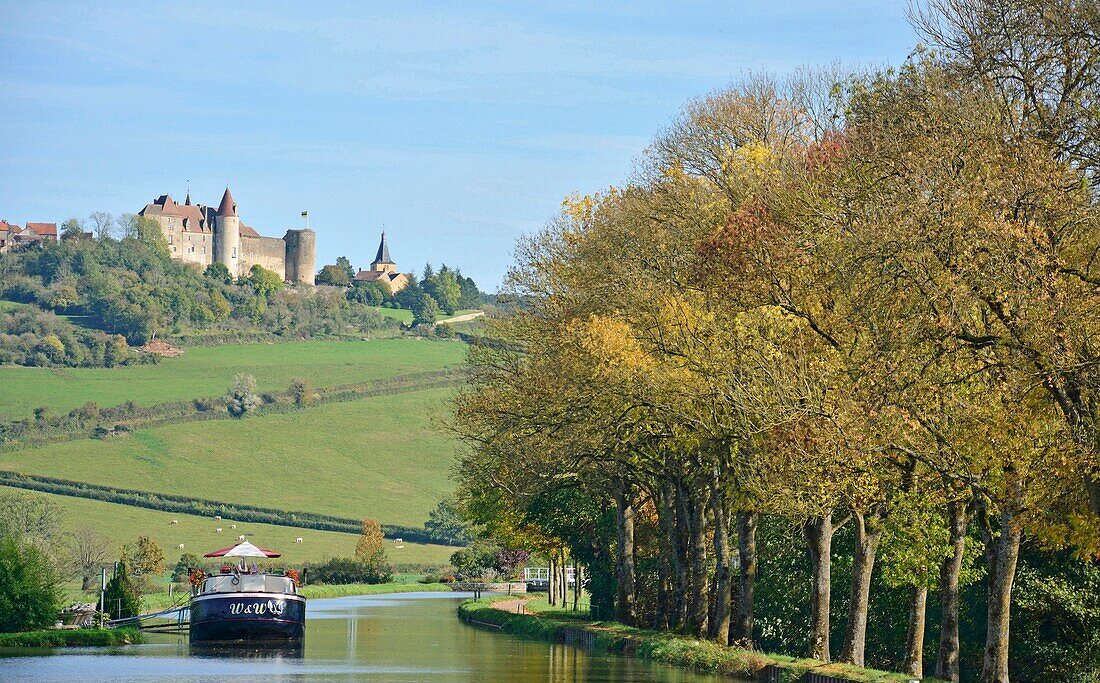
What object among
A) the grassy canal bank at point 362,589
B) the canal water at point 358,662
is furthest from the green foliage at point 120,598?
the grassy canal bank at point 362,589

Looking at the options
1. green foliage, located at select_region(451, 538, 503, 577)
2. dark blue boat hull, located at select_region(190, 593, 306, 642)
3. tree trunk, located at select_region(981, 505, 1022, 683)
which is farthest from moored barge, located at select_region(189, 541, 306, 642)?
green foliage, located at select_region(451, 538, 503, 577)

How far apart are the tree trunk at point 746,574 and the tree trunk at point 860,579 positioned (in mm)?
5068

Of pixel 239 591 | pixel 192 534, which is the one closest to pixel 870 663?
pixel 239 591

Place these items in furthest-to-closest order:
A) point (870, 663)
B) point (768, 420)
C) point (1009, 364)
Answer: point (870, 663) < point (768, 420) < point (1009, 364)

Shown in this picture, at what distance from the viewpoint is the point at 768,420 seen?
97.6 feet

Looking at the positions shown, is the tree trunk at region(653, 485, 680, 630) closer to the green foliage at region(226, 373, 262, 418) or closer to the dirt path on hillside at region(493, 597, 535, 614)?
the dirt path on hillside at region(493, 597, 535, 614)

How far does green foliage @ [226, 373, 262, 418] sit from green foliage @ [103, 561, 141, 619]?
415 ft

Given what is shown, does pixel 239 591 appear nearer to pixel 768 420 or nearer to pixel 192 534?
pixel 768 420

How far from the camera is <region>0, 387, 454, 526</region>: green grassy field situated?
155m

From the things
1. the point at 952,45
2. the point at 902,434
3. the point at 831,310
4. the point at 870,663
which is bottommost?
the point at 870,663

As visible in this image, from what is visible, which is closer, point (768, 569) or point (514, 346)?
point (768, 569)

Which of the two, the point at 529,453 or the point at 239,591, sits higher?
the point at 529,453

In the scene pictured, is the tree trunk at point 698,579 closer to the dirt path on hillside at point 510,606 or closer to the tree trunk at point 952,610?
the tree trunk at point 952,610

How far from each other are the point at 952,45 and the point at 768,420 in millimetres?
7780
